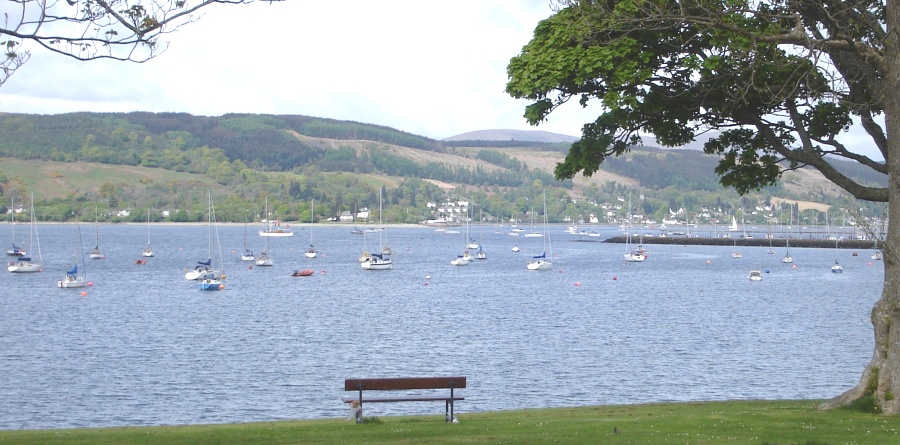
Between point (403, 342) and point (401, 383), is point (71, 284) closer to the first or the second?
point (403, 342)

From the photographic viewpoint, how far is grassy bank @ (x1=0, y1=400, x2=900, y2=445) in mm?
15875

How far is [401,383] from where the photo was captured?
1978 cm

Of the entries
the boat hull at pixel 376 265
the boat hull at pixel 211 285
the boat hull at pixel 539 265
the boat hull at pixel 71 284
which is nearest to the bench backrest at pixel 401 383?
the boat hull at pixel 211 285

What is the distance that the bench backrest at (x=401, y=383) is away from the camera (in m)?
19.5

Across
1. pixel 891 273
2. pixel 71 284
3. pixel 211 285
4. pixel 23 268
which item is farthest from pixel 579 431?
pixel 23 268

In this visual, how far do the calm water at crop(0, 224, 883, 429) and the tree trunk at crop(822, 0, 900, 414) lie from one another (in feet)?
52.8

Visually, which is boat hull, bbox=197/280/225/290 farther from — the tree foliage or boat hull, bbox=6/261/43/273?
the tree foliage

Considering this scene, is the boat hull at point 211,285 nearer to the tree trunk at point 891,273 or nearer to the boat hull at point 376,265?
the boat hull at point 376,265

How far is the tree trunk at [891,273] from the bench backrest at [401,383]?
7902 millimetres

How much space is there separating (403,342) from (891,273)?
3630 cm

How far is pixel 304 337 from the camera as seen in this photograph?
2160 inches

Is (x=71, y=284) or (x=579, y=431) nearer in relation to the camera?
(x=579, y=431)

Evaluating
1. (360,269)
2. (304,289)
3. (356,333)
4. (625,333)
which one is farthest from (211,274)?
(625,333)

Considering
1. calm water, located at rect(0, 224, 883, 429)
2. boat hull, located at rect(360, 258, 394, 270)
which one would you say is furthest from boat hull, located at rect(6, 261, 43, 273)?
boat hull, located at rect(360, 258, 394, 270)
